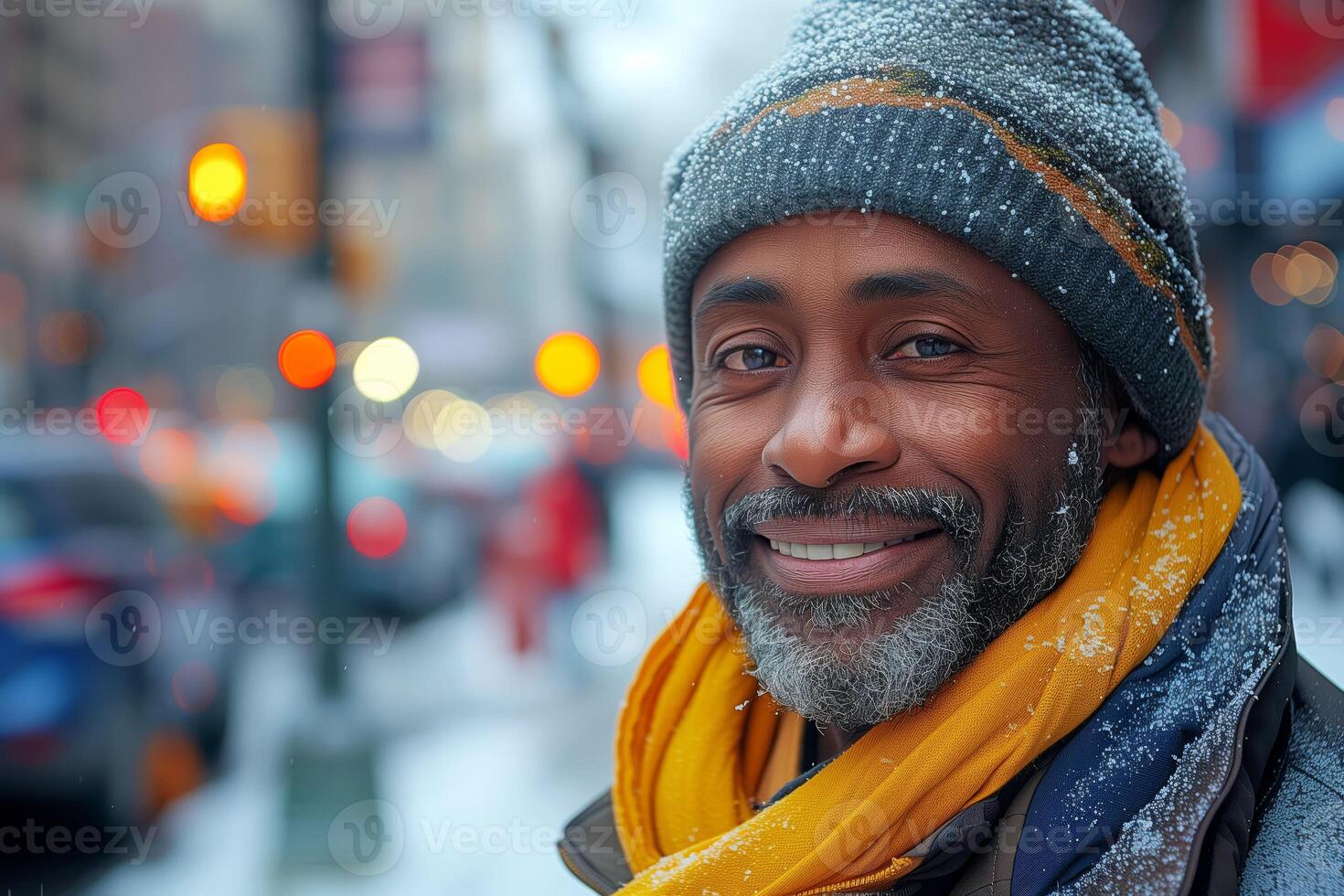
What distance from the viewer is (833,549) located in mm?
1623

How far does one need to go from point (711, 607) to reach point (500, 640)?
763 centimetres

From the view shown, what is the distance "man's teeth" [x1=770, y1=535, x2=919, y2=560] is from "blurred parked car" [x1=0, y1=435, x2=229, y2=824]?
476 cm

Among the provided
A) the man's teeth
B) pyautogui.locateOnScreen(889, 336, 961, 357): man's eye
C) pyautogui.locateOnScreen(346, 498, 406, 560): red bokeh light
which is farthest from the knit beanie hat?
pyautogui.locateOnScreen(346, 498, 406, 560): red bokeh light

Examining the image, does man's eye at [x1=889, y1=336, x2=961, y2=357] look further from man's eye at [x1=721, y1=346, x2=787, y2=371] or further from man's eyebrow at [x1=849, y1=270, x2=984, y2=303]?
man's eye at [x1=721, y1=346, x2=787, y2=371]

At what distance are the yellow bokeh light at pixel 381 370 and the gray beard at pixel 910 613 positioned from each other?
253 inches

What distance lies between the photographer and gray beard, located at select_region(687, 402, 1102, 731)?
1.55 m
